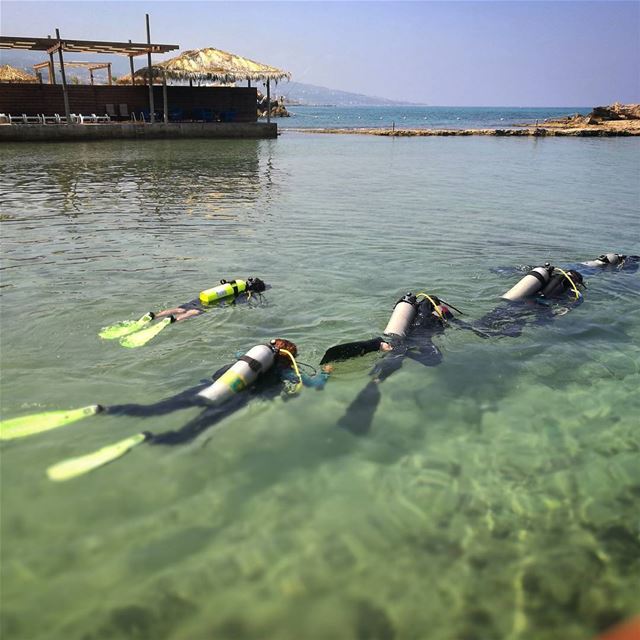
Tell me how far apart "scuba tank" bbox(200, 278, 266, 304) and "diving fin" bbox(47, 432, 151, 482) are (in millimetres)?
3302

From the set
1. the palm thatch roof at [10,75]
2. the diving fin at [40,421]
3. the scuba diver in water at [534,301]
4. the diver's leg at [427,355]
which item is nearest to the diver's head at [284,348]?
the diver's leg at [427,355]

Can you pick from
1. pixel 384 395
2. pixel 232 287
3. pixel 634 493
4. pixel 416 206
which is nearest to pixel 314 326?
pixel 232 287

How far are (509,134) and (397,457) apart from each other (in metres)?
59.3

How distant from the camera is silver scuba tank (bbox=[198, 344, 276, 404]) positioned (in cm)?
522

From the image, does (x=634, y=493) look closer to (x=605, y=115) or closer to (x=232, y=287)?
(x=232, y=287)

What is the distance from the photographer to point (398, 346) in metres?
6.54

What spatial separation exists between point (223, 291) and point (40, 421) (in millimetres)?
3458

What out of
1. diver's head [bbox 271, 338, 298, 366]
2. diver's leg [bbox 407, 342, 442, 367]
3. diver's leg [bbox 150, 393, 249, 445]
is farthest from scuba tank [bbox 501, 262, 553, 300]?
diver's leg [bbox 150, 393, 249, 445]

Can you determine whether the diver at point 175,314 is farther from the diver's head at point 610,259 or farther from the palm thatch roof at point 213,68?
the palm thatch roof at point 213,68

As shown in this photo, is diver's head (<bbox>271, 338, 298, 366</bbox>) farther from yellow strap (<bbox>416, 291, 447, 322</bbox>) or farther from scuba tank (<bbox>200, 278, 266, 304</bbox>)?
yellow strap (<bbox>416, 291, 447, 322</bbox>)

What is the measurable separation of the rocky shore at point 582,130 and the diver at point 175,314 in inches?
2023

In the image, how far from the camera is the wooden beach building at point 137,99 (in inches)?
1240

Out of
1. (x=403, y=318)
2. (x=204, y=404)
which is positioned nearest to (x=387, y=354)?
(x=403, y=318)

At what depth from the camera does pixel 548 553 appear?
3693mm
